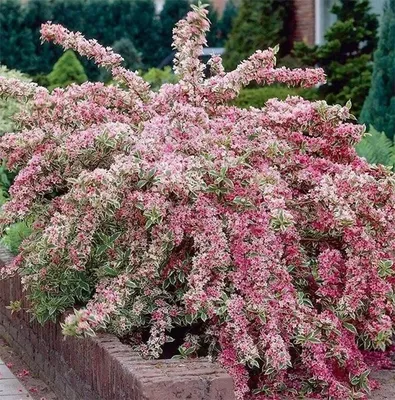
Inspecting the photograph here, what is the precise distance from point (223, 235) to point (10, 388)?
1.77 m

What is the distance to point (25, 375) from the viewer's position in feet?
19.4

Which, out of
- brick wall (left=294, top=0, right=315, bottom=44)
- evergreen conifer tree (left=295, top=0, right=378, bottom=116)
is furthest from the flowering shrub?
brick wall (left=294, top=0, right=315, bottom=44)

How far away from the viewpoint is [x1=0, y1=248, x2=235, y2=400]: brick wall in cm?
395

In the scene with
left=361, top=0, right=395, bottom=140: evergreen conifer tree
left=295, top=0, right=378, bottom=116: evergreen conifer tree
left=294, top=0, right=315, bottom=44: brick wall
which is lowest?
left=361, top=0, right=395, bottom=140: evergreen conifer tree

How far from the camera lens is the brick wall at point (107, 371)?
13.0 ft

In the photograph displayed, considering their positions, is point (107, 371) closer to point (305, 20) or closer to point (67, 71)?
point (305, 20)

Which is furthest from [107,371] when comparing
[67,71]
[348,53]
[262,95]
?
[67,71]

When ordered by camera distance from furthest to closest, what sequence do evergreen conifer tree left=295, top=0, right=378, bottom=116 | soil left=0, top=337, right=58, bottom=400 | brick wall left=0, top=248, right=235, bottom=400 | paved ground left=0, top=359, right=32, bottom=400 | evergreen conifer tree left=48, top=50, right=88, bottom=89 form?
evergreen conifer tree left=48, top=50, right=88, bottom=89 → evergreen conifer tree left=295, top=0, right=378, bottom=116 → soil left=0, top=337, right=58, bottom=400 → paved ground left=0, top=359, right=32, bottom=400 → brick wall left=0, top=248, right=235, bottom=400

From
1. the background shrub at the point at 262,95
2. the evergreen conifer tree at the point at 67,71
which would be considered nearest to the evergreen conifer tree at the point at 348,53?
the background shrub at the point at 262,95

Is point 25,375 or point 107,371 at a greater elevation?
point 107,371

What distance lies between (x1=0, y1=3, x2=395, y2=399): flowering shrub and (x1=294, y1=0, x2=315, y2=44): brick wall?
1236 cm

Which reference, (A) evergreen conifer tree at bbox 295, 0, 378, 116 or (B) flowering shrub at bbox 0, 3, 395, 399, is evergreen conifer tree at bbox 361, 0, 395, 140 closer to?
(A) evergreen conifer tree at bbox 295, 0, 378, 116

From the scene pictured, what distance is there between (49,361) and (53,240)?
1197 mm

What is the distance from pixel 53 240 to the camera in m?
4.73
